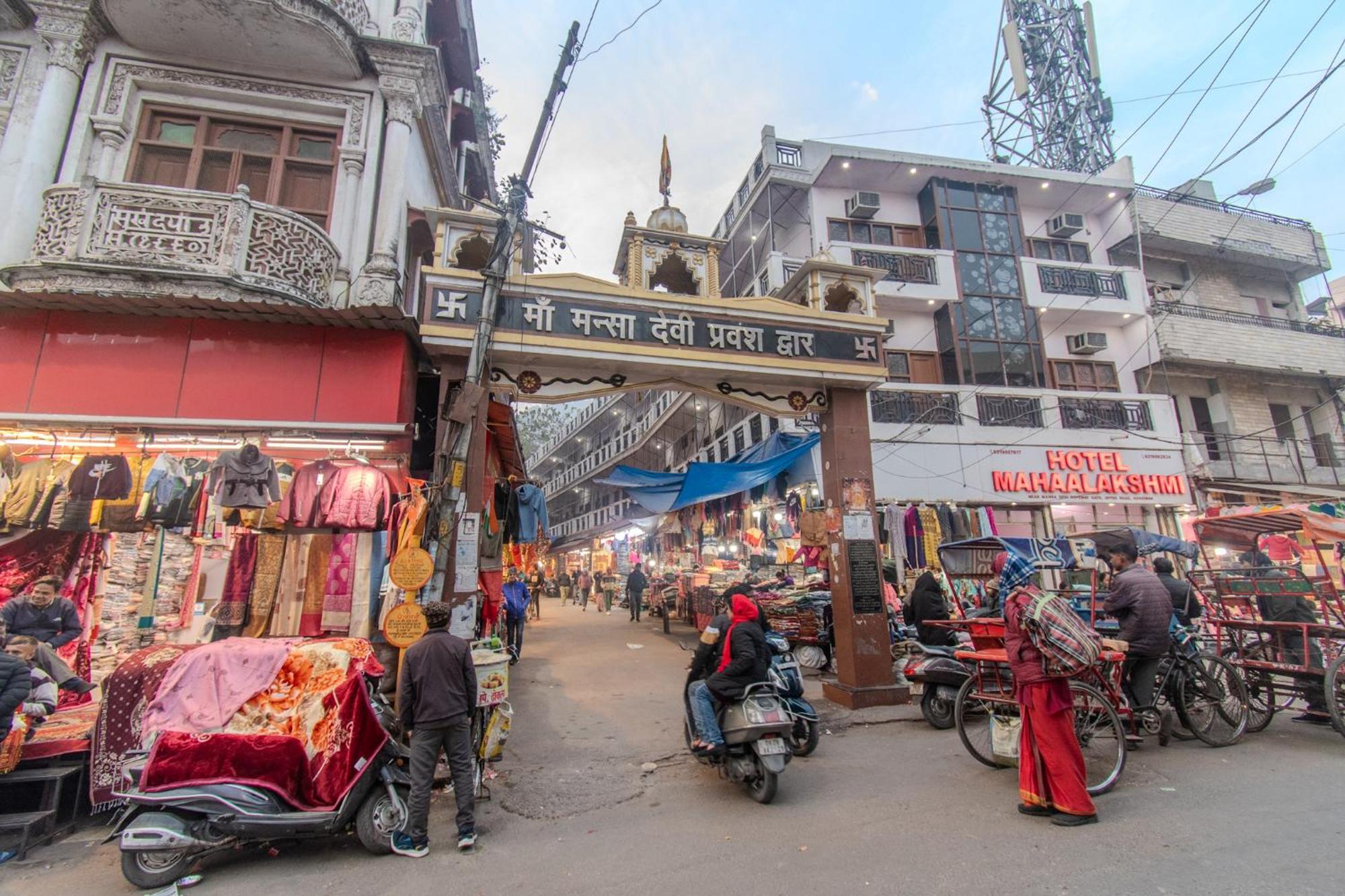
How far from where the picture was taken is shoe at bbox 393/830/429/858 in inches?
158

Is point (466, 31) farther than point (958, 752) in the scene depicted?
Yes

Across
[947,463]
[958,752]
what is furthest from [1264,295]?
[958,752]

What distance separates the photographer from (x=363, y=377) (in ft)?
21.5

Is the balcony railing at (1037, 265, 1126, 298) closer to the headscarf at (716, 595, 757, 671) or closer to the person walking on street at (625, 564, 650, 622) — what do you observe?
the person walking on street at (625, 564, 650, 622)

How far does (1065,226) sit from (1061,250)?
86 cm

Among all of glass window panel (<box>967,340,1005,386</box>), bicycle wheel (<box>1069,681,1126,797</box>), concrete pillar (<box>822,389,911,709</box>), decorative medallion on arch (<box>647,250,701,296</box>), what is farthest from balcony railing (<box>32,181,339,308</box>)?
glass window panel (<box>967,340,1005,386</box>)

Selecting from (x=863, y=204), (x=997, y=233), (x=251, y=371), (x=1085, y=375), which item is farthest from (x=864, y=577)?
(x=997, y=233)

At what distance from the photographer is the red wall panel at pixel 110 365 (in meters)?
6.06

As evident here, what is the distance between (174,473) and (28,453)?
1.66 metres

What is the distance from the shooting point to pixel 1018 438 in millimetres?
16438

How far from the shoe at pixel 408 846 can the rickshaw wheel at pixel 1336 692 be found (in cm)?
804

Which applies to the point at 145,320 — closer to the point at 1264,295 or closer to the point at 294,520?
the point at 294,520

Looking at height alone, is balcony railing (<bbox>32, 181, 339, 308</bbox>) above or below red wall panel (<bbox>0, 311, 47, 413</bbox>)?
above

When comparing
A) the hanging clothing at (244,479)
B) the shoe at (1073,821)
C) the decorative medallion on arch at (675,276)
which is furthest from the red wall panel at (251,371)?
the shoe at (1073,821)
